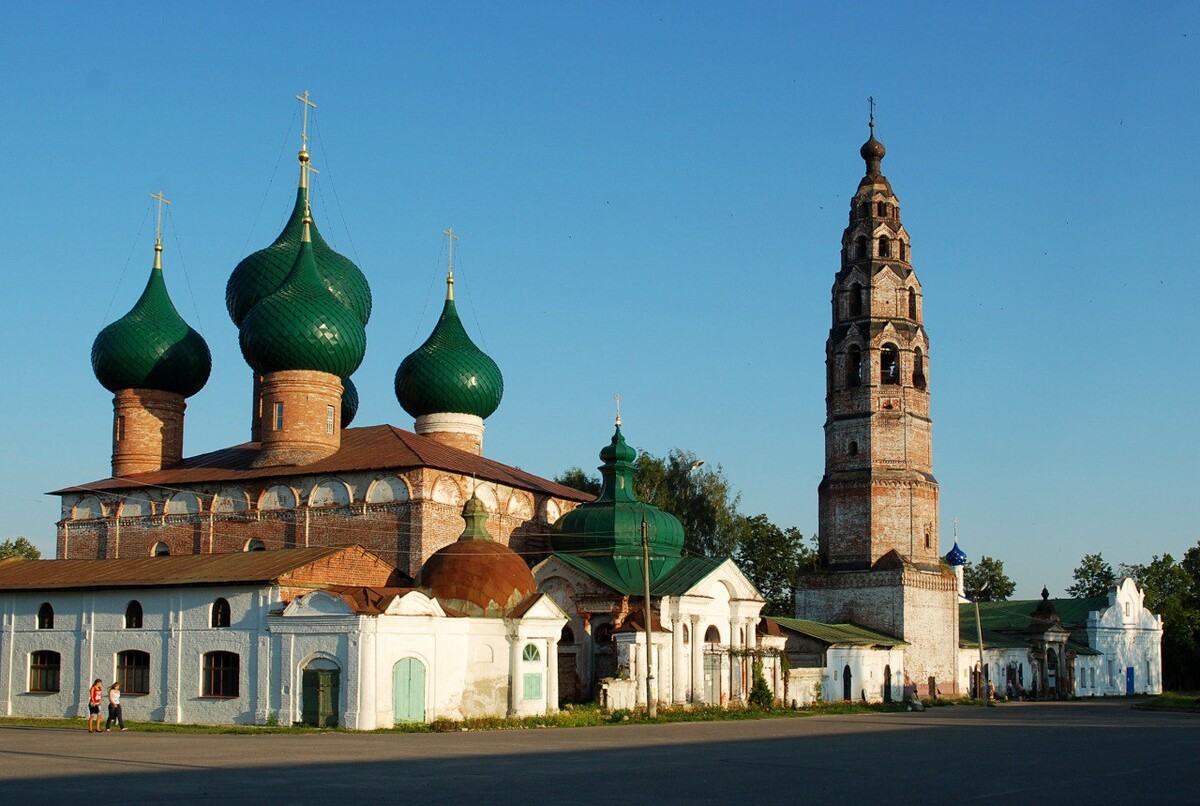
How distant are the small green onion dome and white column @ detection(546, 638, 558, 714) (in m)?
13.0

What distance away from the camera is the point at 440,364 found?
121 ft

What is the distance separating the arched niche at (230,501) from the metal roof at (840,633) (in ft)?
45.1

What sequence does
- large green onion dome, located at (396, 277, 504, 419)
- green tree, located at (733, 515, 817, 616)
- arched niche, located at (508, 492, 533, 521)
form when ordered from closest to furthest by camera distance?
1. arched niche, located at (508, 492, 533, 521)
2. large green onion dome, located at (396, 277, 504, 419)
3. green tree, located at (733, 515, 817, 616)

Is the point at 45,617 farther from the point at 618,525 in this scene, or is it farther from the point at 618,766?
the point at 618,766

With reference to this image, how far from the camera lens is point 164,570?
28.4 meters

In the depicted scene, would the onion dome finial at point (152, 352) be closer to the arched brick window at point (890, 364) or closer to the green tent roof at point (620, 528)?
the green tent roof at point (620, 528)

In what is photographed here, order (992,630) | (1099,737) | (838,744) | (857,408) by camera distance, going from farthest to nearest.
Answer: (992,630), (857,408), (1099,737), (838,744)

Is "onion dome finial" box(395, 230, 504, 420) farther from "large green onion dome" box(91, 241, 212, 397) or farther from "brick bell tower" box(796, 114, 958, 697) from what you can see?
"brick bell tower" box(796, 114, 958, 697)

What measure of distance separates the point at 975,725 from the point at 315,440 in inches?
633

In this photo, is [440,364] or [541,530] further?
[440,364]

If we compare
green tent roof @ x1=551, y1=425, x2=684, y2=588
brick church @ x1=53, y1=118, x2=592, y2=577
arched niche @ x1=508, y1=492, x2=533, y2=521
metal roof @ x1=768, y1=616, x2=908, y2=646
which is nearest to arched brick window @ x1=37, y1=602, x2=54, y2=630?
brick church @ x1=53, y1=118, x2=592, y2=577

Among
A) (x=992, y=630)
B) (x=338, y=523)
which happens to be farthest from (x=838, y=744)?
(x=992, y=630)

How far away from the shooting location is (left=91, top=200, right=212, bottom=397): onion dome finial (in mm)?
35688

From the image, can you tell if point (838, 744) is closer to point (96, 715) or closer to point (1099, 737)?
point (1099, 737)
